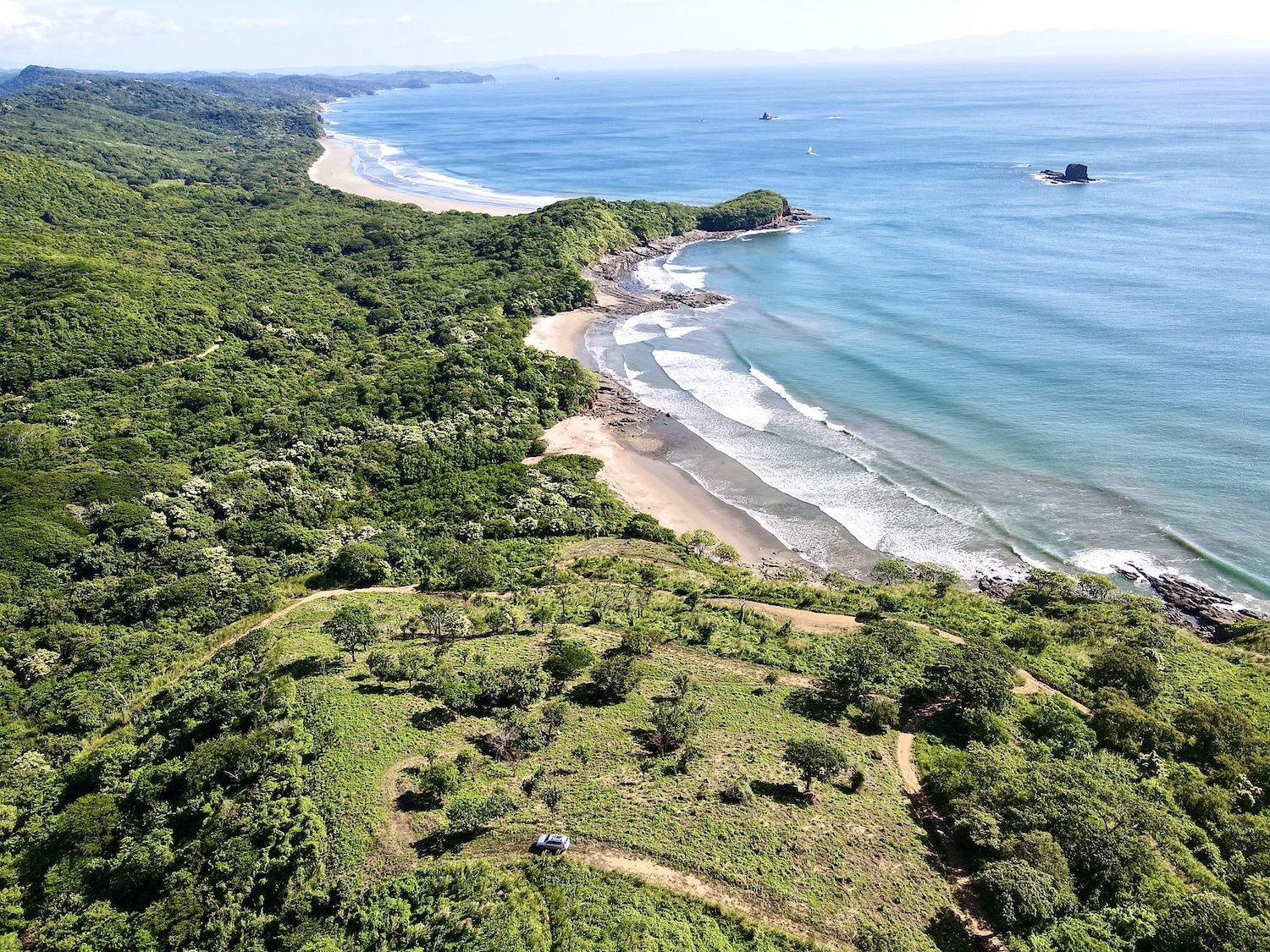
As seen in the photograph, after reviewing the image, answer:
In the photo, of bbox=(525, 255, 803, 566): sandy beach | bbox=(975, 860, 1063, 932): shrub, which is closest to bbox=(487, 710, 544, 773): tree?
bbox=(975, 860, 1063, 932): shrub

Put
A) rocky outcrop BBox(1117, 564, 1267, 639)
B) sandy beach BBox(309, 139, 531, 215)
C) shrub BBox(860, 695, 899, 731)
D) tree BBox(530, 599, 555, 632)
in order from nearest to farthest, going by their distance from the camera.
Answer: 1. shrub BBox(860, 695, 899, 731)
2. tree BBox(530, 599, 555, 632)
3. rocky outcrop BBox(1117, 564, 1267, 639)
4. sandy beach BBox(309, 139, 531, 215)

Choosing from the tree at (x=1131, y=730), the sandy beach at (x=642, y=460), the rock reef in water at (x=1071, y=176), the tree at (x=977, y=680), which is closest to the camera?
the tree at (x=1131, y=730)

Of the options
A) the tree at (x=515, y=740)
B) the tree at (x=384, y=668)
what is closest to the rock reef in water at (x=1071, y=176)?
the tree at (x=515, y=740)

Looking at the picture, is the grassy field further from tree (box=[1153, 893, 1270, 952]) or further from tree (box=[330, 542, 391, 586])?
tree (box=[330, 542, 391, 586])

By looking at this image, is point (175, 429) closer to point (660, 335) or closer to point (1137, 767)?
point (660, 335)

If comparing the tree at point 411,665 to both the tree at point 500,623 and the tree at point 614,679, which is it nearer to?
the tree at point 500,623

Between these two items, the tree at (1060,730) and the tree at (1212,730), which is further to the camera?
the tree at (1060,730)
